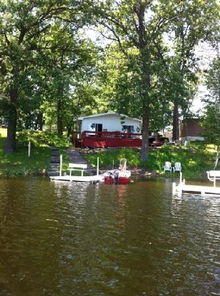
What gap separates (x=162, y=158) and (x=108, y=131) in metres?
12.2

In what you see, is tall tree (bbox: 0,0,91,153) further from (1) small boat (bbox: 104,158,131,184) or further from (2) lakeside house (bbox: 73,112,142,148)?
(1) small boat (bbox: 104,158,131,184)

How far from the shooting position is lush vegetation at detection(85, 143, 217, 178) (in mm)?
41062

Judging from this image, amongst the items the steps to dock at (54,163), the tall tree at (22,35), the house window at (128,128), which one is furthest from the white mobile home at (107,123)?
the tall tree at (22,35)

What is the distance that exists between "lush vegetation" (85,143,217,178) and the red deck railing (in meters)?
3.34

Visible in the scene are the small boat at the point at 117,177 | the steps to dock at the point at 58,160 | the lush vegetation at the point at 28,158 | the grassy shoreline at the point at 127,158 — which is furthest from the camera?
the grassy shoreline at the point at 127,158

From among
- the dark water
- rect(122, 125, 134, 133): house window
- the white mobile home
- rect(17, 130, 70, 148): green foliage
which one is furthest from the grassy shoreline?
the dark water

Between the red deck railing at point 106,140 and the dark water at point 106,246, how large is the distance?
24.2 m

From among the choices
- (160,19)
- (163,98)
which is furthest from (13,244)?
(160,19)

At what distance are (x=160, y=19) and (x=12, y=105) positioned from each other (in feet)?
53.4

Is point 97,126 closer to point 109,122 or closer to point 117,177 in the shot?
point 109,122

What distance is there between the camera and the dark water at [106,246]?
1016 cm

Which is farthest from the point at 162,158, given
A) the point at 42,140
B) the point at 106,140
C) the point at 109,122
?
the point at 42,140

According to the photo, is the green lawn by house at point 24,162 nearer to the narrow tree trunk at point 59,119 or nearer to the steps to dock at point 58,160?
the steps to dock at point 58,160

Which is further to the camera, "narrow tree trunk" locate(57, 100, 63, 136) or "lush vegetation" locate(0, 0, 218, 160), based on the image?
"narrow tree trunk" locate(57, 100, 63, 136)
